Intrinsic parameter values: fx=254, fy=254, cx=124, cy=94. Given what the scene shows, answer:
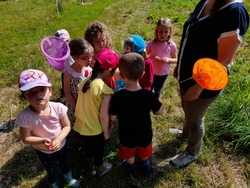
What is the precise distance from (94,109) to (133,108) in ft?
1.39

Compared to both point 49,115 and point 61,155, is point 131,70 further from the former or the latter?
point 61,155

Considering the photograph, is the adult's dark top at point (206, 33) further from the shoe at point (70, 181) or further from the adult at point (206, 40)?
the shoe at point (70, 181)

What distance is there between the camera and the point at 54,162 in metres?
2.70

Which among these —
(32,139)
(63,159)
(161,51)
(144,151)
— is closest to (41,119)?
(32,139)

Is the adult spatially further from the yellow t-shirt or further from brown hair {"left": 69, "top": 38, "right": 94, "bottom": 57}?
brown hair {"left": 69, "top": 38, "right": 94, "bottom": 57}

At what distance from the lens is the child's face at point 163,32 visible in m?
3.39

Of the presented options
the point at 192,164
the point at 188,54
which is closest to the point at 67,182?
the point at 192,164

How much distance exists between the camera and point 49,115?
7.92ft

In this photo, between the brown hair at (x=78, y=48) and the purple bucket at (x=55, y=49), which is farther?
the purple bucket at (x=55, y=49)

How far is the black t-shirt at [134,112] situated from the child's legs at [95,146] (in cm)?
29

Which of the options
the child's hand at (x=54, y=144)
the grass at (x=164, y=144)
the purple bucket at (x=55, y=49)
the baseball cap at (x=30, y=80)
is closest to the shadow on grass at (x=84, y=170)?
the grass at (x=164, y=144)

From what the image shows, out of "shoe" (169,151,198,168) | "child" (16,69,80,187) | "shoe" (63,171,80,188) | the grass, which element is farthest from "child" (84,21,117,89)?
"shoe" (169,151,198,168)

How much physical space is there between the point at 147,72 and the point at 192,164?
129 centimetres

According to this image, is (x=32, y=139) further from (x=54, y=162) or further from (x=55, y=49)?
(x=55, y=49)
